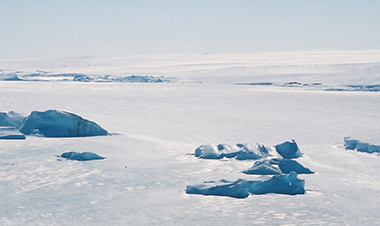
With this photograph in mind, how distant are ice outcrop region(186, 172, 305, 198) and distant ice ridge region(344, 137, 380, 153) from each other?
278 centimetres

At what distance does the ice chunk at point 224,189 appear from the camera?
5.40m

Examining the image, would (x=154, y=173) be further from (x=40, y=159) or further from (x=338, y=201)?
(x=338, y=201)

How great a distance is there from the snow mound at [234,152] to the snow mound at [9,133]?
3.23 m

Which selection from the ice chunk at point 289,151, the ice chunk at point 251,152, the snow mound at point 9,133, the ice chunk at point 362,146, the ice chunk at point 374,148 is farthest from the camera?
the snow mound at point 9,133

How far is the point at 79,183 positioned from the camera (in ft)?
19.6

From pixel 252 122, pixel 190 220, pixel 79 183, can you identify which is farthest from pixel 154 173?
pixel 252 122

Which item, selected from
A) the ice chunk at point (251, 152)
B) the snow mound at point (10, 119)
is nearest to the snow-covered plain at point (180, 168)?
the ice chunk at point (251, 152)

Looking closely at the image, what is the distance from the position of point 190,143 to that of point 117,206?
386cm

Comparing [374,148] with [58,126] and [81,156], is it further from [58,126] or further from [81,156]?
[58,126]

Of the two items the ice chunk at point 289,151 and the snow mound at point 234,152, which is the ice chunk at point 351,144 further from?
the snow mound at point 234,152

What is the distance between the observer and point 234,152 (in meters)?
7.55

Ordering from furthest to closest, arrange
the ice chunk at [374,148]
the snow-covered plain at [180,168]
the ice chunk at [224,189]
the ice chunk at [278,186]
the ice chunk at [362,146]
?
the ice chunk at [362,146] < the ice chunk at [374,148] < the ice chunk at [278,186] < the ice chunk at [224,189] < the snow-covered plain at [180,168]

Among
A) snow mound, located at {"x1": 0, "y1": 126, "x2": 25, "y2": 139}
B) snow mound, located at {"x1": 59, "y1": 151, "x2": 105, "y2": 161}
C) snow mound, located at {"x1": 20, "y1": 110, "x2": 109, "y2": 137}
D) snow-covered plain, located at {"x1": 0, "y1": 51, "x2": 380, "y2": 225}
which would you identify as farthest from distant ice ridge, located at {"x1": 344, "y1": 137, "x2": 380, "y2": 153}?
snow mound, located at {"x1": 0, "y1": 126, "x2": 25, "y2": 139}

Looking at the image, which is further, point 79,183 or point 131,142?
point 131,142
